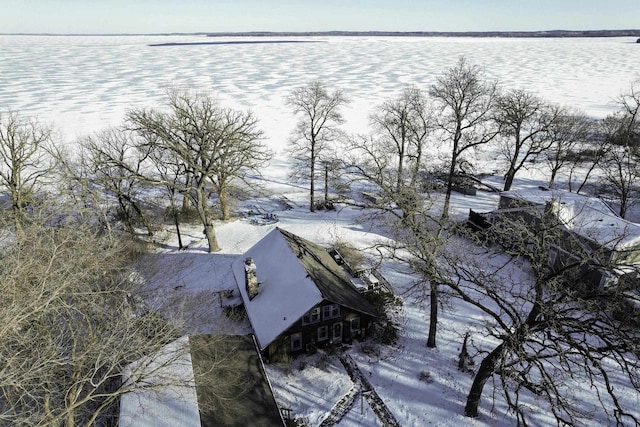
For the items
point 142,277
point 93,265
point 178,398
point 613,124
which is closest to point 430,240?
point 178,398

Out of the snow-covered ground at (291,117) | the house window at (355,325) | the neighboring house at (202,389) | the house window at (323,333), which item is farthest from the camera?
the house window at (355,325)

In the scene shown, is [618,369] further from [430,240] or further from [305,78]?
[305,78]

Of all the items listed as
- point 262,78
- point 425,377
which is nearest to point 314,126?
point 425,377

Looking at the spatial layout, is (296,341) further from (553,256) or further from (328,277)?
(553,256)

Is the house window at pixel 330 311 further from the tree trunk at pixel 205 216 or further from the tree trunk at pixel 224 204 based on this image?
the tree trunk at pixel 224 204

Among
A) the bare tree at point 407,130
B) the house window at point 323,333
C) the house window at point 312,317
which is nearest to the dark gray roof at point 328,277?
the house window at point 312,317

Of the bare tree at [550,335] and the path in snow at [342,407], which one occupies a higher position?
the bare tree at [550,335]
